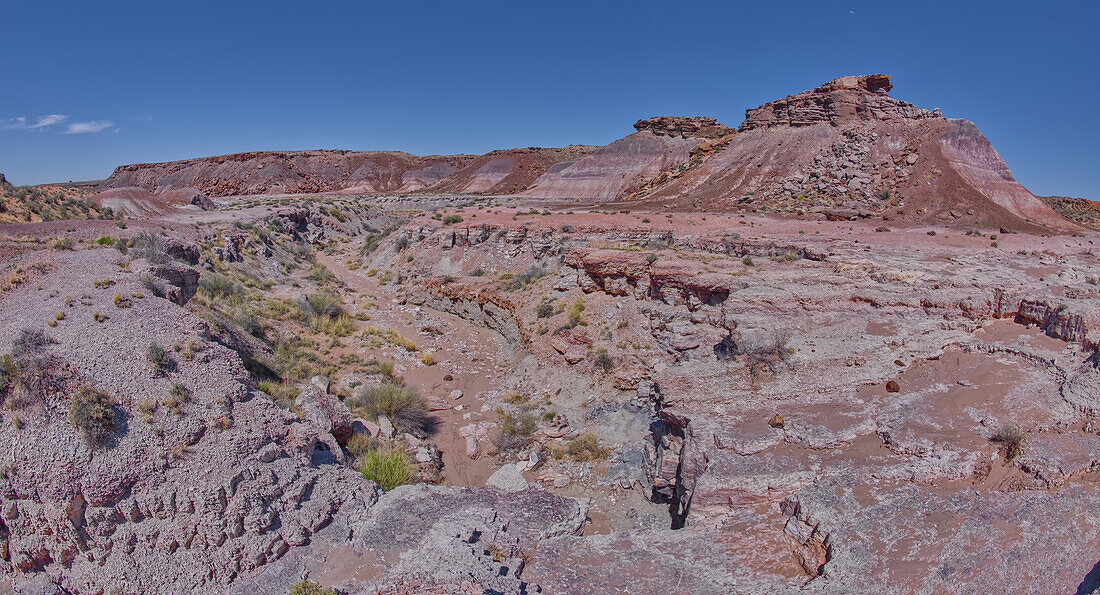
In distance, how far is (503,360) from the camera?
14016 millimetres

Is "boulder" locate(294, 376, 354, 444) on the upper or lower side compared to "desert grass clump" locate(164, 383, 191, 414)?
lower

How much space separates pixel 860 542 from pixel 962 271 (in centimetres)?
1255

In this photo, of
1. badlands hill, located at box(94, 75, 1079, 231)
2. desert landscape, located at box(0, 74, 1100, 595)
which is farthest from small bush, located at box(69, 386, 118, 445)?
badlands hill, located at box(94, 75, 1079, 231)

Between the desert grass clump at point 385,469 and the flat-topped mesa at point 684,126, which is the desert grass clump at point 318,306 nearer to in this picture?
the desert grass clump at point 385,469

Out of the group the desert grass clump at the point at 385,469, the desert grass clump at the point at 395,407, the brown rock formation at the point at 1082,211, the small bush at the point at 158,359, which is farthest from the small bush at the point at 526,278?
the brown rock formation at the point at 1082,211

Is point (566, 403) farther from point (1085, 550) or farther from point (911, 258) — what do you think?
point (911, 258)

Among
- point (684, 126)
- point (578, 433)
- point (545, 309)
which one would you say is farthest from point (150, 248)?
point (684, 126)

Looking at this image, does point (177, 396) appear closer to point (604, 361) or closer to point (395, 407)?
point (395, 407)

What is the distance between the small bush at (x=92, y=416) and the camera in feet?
16.9

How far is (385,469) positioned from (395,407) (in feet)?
9.90

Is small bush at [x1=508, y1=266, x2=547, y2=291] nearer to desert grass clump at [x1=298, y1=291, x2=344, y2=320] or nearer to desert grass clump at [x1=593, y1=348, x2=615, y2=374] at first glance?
desert grass clump at [x1=593, y1=348, x2=615, y2=374]

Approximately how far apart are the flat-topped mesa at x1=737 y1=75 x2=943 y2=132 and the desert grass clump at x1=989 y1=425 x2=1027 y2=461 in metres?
36.6

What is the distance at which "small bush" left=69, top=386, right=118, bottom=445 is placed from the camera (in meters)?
5.15

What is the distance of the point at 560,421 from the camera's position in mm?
10367
